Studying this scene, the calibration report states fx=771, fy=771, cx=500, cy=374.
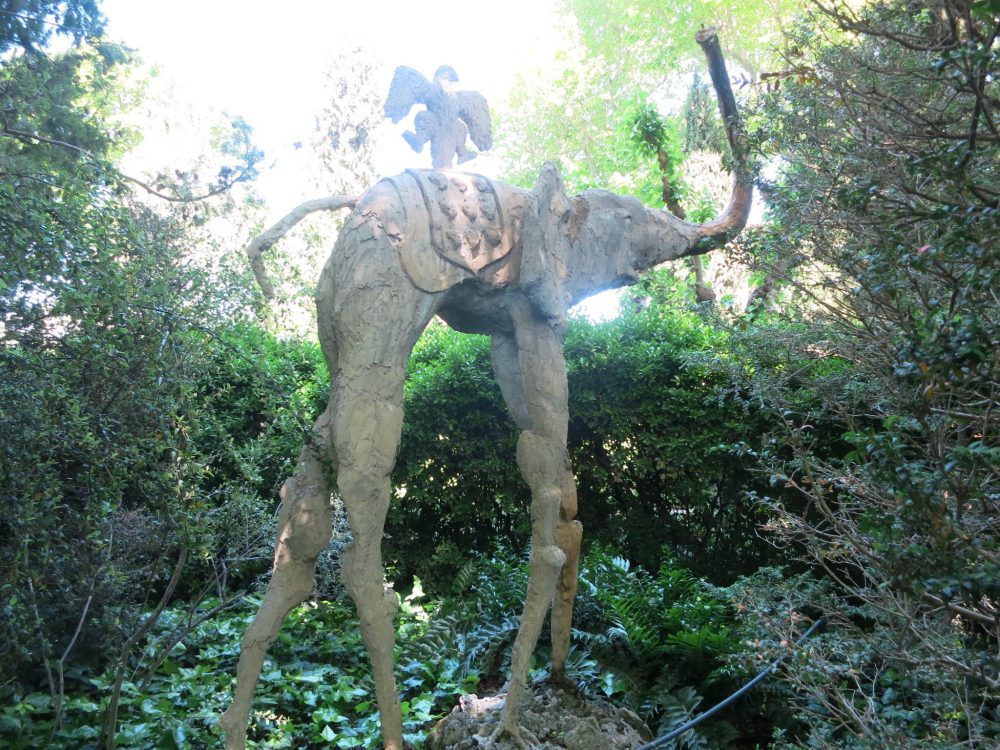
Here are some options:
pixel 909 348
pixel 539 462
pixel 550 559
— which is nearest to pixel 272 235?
pixel 539 462

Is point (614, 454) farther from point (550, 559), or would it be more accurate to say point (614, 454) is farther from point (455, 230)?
point (455, 230)

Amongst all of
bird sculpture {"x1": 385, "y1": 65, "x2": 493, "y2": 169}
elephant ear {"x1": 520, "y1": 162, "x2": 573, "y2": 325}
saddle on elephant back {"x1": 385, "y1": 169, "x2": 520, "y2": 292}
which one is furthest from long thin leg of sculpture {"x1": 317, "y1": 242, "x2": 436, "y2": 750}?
bird sculpture {"x1": 385, "y1": 65, "x2": 493, "y2": 169}

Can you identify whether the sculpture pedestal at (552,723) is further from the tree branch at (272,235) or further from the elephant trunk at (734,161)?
the elephant trunk at (734,161)

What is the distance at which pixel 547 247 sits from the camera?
11.4 feet

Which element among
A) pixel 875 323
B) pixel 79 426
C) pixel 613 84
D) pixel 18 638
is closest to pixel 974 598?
pixel 875 323

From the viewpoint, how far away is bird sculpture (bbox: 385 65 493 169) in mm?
3543

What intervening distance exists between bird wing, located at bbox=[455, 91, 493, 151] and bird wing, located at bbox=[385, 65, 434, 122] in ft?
0.54

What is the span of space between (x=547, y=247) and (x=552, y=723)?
7.18 ft

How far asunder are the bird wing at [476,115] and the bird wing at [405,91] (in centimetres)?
16

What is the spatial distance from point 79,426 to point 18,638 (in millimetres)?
1138

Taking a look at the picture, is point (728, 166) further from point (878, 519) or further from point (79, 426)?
point (79, 426)

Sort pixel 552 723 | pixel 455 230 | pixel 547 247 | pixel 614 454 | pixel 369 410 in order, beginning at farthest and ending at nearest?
pixel 614 454
pixel 552 723
pixel 547 247
pixel 455 230
pixel 369 410

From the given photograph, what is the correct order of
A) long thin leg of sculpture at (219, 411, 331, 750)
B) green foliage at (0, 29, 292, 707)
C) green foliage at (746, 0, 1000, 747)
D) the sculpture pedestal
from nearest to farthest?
1. green foliage at (746, 0, 1000, 747)
2. long thin leg of sculpture at (219, 411, 331, 750)
3. green foliage at (0, 29, 292, 707)
4. the sculpture pedestal

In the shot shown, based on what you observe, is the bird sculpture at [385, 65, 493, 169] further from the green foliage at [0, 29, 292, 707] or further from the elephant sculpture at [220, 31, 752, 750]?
the green foliage at [0, 29, 292, 707]
